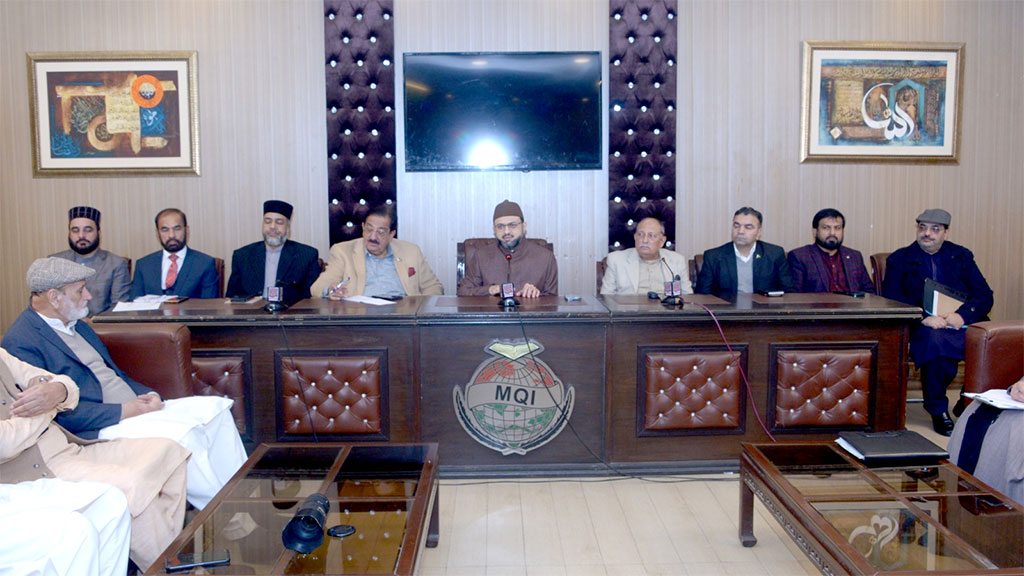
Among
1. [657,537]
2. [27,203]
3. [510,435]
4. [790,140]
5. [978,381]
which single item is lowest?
[657,537]

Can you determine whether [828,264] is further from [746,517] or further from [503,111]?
[746,517]

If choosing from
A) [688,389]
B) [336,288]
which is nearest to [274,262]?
[336,288]

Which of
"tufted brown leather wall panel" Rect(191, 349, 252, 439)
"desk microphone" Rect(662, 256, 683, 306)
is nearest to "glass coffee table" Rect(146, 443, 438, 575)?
"tufted brown leather wall panel" Rect(191, 349, 252, 439)

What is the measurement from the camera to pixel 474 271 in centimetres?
440

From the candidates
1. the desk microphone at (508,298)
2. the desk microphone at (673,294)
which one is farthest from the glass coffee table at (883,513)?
the desk microphone at (508,298)

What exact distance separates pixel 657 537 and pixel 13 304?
464 cm

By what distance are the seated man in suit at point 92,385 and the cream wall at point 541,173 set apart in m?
2.41

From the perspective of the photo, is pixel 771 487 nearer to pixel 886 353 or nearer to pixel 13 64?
pixel 886 353

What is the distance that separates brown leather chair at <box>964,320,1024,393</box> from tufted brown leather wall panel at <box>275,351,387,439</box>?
2395mm

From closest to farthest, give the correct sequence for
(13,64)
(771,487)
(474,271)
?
(771,487), (474,271), (13,64)

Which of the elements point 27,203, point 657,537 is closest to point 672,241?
point 657,537

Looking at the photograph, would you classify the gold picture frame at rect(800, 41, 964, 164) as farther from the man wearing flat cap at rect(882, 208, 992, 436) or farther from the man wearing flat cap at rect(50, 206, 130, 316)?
the man wearing flat cap at rect(50, 206, 130, 316)

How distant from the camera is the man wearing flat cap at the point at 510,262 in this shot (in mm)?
4293

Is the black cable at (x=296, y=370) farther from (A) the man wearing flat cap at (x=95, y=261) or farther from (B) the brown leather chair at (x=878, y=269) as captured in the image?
(B) the brown leather chair at (x=878, y=269)
